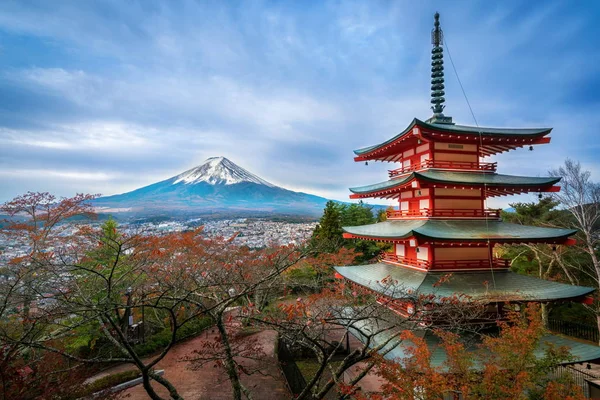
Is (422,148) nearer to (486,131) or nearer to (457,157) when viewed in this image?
(457,157)

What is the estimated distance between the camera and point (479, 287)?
8.45 m

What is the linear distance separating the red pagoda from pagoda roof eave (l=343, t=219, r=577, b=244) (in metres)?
0.02

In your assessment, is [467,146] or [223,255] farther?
[223,255]

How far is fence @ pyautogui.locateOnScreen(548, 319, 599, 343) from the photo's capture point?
1265cm

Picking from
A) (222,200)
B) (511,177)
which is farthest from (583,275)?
(222,200)

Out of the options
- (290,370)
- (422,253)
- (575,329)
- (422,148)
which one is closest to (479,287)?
(422,253)

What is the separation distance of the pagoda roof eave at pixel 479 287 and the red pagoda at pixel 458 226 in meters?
0.02

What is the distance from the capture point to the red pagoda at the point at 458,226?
8289mm

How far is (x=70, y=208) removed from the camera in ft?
43.0

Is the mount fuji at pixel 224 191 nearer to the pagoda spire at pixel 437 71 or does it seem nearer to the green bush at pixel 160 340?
the green bush at pixel 160 340

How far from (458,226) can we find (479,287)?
1862mm

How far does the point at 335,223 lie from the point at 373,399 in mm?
18693

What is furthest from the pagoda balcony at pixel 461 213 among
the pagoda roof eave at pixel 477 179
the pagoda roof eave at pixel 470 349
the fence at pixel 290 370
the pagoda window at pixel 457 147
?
the fence at pixel 290 370

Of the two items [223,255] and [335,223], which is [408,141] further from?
[335,223]
